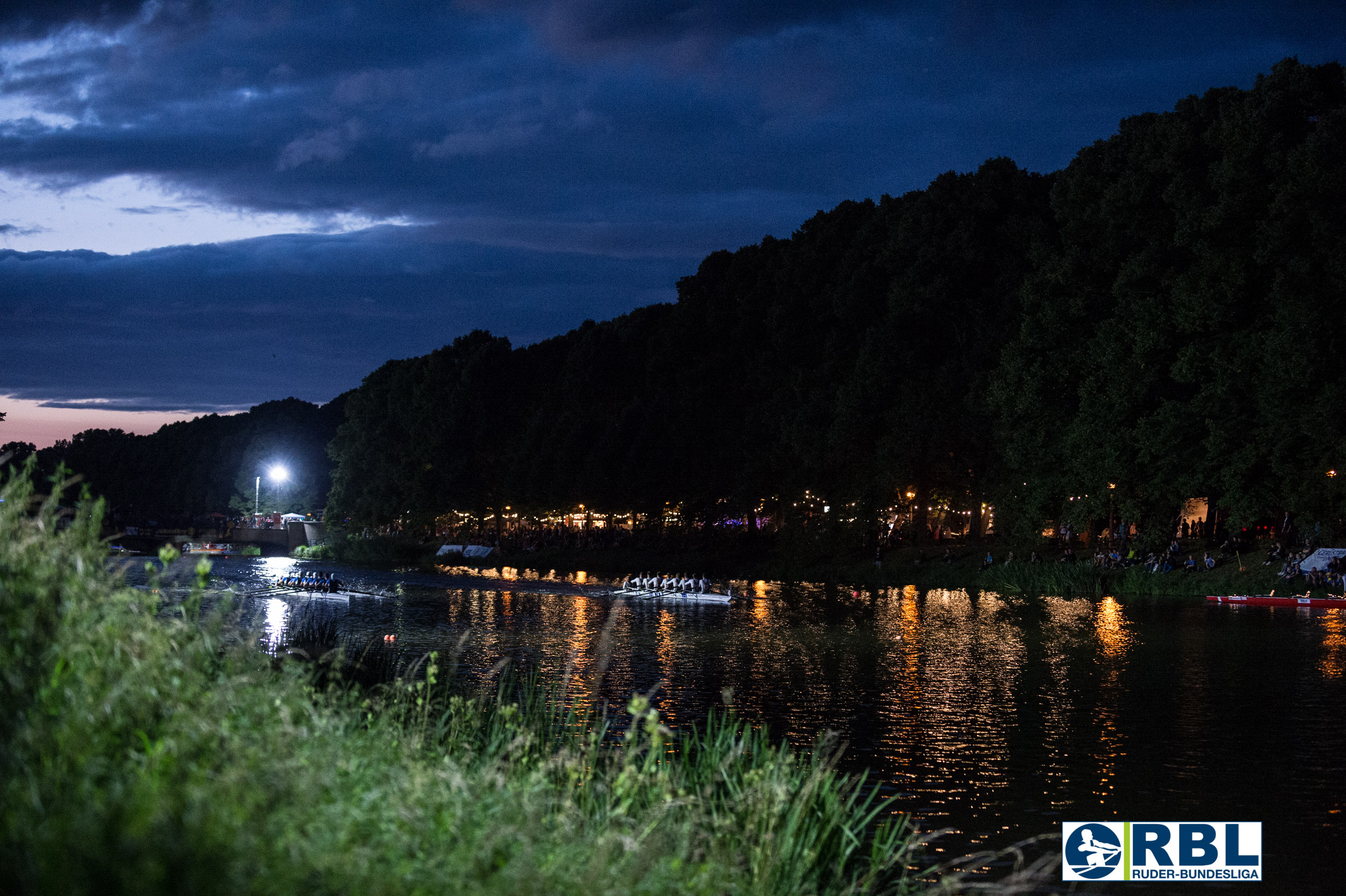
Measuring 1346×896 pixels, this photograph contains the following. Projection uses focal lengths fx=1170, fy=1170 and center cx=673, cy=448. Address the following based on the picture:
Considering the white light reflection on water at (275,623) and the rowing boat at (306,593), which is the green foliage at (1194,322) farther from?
the white light reflection on water at (275,623)

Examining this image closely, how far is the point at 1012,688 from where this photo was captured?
24703 millimetres

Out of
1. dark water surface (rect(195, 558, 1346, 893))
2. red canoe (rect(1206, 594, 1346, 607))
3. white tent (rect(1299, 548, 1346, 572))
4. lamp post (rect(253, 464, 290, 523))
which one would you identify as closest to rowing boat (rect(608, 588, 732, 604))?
dark water surface (rect(195, 558, 1346, 893))

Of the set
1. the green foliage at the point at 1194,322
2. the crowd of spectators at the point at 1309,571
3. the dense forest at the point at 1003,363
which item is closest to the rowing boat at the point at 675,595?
the dense forest at the point at 1003,363

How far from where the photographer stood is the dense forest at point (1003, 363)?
48406mm

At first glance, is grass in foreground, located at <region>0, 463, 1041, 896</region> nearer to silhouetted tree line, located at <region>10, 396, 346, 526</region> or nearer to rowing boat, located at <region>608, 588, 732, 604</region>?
rowing boat, located at <region>608, 588, 732, 604</region>

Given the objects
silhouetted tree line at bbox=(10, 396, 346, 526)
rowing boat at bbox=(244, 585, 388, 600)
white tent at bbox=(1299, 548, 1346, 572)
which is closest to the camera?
white tent at bbox=(1299, 548, 1346, 572)

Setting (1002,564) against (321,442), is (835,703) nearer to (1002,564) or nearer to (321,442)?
(1002,564)

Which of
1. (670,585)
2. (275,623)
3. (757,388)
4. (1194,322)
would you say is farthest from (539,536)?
(275,623)

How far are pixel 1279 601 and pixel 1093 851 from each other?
3496cm

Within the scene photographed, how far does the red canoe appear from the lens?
138 feet

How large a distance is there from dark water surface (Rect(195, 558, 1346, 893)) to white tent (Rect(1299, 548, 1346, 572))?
4616 mm

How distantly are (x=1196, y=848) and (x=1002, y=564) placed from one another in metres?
42.3

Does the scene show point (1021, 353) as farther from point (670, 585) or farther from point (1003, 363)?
point (670, 585)

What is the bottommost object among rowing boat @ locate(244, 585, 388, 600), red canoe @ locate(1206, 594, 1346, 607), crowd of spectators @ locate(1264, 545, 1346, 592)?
rowing boat @ locate(244, 585, 388, 600)
